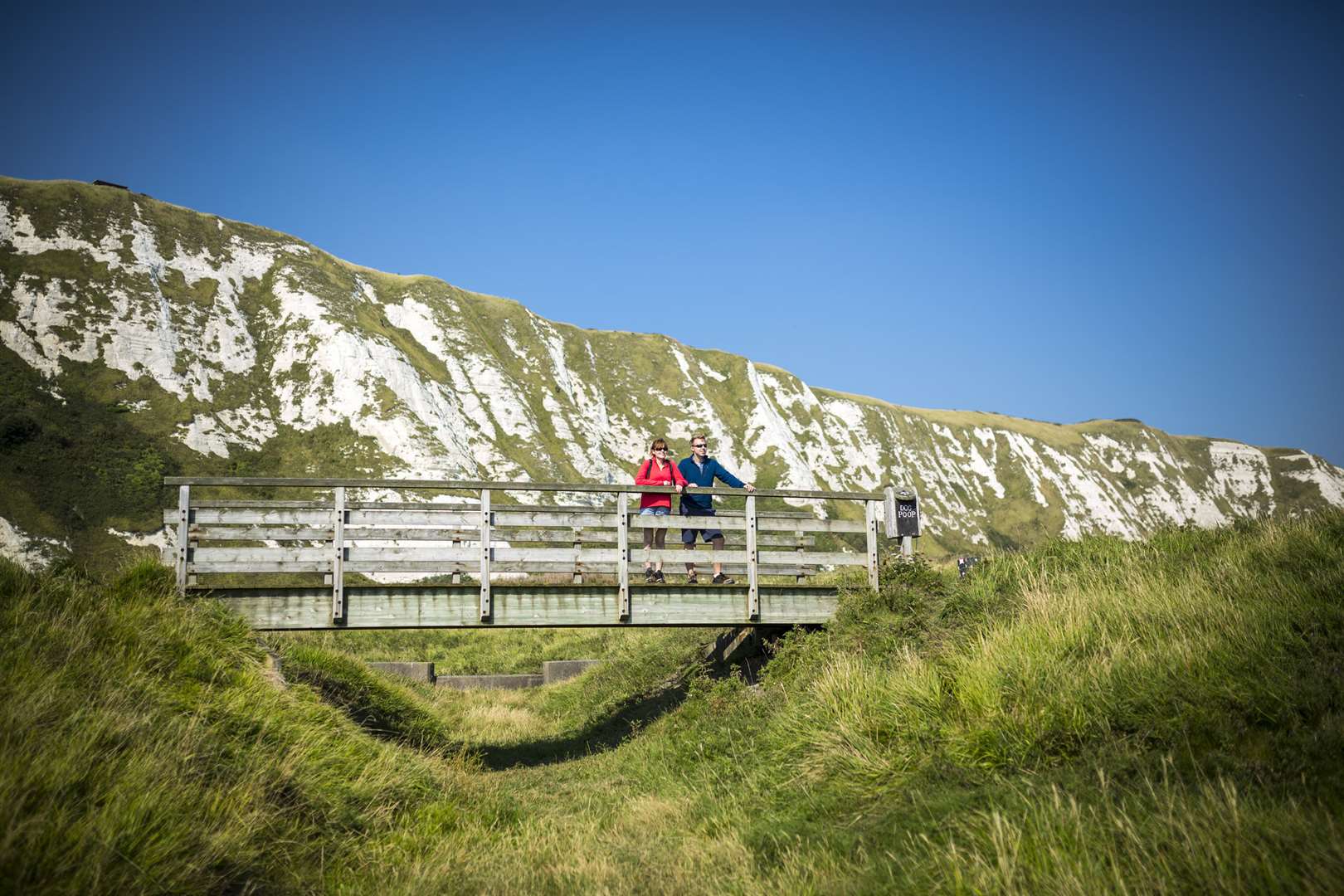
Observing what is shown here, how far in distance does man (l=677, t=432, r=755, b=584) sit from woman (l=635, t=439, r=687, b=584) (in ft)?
0.63

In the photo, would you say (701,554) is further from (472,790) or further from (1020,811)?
(1020,811)

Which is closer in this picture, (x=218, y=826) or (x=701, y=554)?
(x=218, y=826)

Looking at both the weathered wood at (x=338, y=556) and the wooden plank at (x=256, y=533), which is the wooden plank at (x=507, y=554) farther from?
the wooden plank at (x=256, y=533)

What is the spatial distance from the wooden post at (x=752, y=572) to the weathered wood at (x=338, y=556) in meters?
5.62

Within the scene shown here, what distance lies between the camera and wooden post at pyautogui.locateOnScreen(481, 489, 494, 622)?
11.4m

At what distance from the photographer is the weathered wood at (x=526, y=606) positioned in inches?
436

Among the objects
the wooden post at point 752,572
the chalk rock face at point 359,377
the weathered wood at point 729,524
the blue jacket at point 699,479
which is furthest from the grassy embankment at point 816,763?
the chalk rock face at point 359,377

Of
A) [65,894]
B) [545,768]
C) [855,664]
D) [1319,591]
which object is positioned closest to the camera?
[65,894]

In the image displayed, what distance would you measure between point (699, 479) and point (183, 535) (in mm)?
7225

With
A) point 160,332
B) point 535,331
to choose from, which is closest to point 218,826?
point 160,332

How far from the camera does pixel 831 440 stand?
110062 millimetres

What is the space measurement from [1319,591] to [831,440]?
104218 millimetres

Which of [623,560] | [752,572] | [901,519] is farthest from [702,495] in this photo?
[901,519]

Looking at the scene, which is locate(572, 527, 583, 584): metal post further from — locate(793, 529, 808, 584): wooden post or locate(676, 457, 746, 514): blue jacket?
locate(793, 529, 808, 584): wooden post
